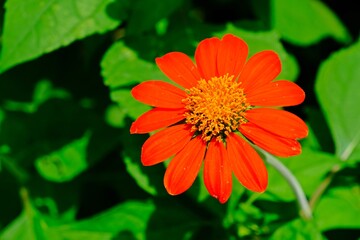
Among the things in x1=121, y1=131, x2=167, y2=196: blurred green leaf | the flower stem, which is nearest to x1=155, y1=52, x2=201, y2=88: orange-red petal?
the flower stem

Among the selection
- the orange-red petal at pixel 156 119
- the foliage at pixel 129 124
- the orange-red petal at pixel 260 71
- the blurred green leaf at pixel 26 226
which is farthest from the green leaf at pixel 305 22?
the blurred green leaf at pixel 26 226

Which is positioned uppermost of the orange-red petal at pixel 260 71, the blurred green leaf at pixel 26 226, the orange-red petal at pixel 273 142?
the orange-red petal at pixel 260 71

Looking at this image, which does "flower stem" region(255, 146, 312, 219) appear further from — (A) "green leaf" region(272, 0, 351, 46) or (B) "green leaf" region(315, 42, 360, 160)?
(A) "green leaf" region(272, 0, 351, 46)

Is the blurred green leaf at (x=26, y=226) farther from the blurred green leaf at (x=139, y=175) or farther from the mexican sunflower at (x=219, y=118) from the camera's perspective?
the mexican sunflower at (x=219, y=118)

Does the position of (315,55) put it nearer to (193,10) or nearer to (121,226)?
(193,10)

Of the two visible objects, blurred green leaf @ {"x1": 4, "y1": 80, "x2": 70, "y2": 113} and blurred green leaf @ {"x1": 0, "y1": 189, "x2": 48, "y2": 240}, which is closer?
blurred green leaf @ {"x1": 0, "y1": 189, "x2": 48, "y2": 240}

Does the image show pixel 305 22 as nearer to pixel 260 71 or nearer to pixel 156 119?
pixel 260 71
